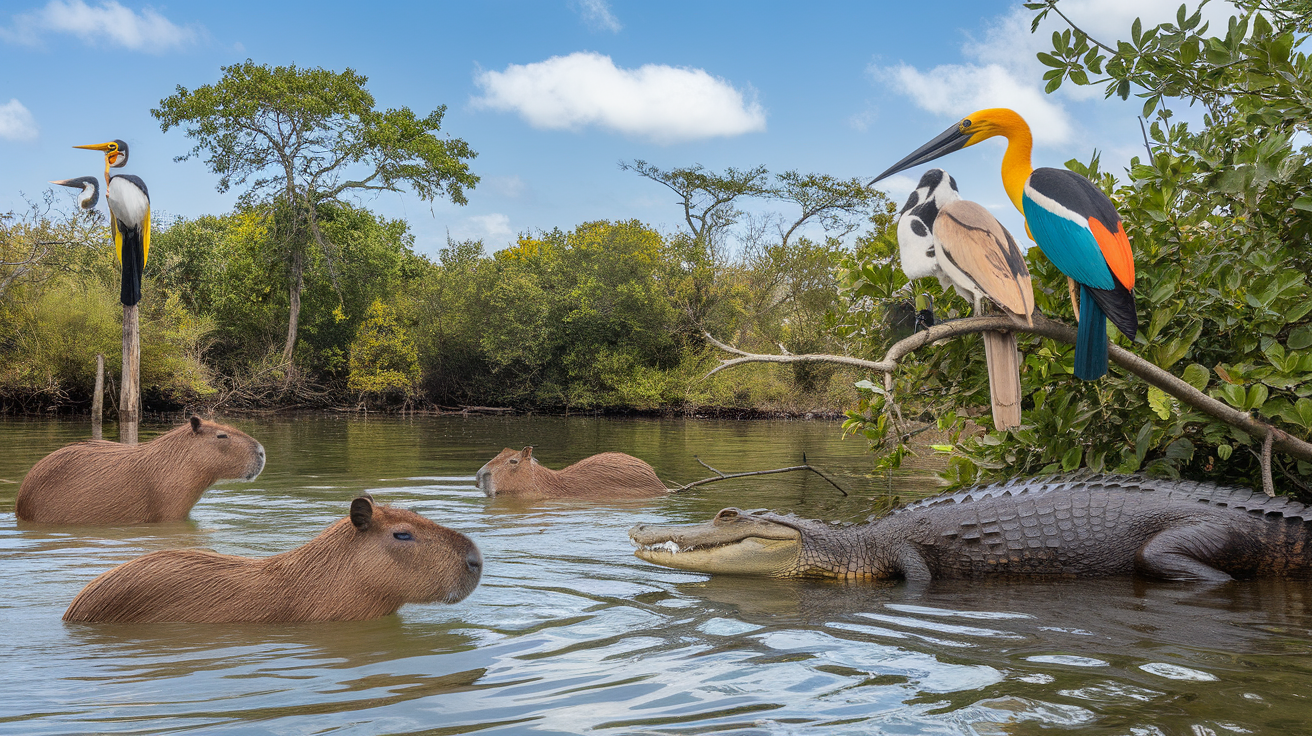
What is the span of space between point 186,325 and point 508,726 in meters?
29.3

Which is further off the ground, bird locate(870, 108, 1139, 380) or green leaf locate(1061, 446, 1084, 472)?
bird locate(870, 108, 1139, 380)

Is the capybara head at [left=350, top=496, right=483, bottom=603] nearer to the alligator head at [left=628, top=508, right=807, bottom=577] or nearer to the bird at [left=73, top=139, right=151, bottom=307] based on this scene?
the alligator head at [left=628, top=508, right=807, bottom=577]

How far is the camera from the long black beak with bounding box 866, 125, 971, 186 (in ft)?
17.3

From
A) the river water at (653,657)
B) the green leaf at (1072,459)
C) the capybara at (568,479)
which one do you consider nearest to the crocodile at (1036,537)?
the river water at (653,657)

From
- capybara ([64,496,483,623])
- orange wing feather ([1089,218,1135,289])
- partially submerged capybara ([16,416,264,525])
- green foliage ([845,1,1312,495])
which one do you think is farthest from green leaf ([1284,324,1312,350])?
partially submerged capybara ([16,416,264,525])

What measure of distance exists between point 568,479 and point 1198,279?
6.24m

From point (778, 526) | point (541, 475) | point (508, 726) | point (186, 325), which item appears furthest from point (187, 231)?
point (508, 726)

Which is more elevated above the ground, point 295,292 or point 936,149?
point 295,292

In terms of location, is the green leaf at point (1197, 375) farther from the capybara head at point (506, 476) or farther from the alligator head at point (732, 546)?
the capybara head at point (506, 476)

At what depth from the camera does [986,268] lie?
468 cm

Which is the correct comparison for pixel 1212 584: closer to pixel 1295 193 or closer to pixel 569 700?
pixel 1295 193

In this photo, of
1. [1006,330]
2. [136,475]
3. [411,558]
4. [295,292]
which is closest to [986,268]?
[1006,330]

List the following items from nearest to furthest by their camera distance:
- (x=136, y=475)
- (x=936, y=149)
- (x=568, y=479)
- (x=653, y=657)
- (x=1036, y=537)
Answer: (x=653, y=657), (x=936, y=149), (x=1036, y=537), (x=136, y=475), (x=568, y=479)

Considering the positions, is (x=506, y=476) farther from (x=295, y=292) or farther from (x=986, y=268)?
(x=295, y=292)
